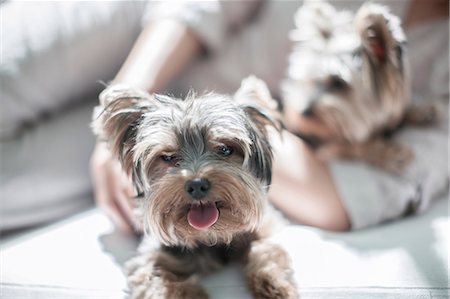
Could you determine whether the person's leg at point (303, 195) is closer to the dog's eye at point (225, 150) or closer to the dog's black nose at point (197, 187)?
the dog's eye at point (225, 150)

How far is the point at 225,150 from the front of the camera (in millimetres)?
1111

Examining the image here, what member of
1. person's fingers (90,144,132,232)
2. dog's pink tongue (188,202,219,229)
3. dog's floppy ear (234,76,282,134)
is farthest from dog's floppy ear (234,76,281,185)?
person's fingers (90,144,132,232)

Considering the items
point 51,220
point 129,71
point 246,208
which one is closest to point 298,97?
point 129,71

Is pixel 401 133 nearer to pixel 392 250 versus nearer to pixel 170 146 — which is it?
pixel 392 250

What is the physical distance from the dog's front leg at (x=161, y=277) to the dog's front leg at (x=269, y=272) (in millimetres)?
130

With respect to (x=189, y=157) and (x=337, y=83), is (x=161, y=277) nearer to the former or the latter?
(x=189, y=157)

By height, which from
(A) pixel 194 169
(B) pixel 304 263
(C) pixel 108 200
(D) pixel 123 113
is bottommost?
(B) pixel 304 263

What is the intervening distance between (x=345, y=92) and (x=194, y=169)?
936 millimetres

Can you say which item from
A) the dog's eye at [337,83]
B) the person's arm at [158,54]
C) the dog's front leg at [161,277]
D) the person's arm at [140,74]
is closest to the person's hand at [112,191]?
the person's arm at [140,74]

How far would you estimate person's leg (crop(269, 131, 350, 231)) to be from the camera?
146 cm

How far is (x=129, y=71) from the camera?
1486 mm

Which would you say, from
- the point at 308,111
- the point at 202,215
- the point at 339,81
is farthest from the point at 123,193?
the point at 339,81

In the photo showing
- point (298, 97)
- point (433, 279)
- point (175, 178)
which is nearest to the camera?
point (175, 178)

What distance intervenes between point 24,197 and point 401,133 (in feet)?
4.57
